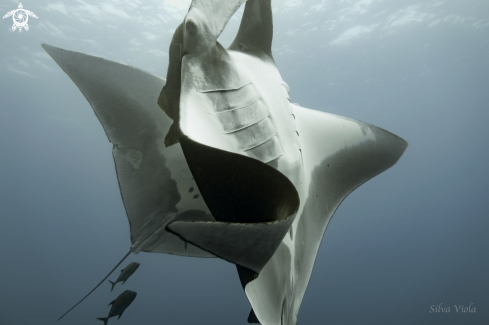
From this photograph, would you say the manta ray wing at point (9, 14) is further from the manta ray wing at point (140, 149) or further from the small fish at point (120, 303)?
the manta ray wing at point (140, 149)

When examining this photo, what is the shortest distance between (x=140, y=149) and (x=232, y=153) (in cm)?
127

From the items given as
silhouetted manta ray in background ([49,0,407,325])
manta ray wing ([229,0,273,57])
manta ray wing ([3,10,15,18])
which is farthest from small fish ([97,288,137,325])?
manta ray wing ([3,10,15,18])

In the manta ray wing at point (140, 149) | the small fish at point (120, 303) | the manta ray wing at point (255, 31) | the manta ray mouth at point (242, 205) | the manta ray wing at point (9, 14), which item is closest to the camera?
the manta ray mouth at point (242, 205)

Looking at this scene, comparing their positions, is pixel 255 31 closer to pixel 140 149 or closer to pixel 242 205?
pixel 140 149

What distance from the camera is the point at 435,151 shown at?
1790 inches

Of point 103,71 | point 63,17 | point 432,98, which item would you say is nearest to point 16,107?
point 63,17

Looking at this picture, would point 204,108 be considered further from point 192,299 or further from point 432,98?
point 192,299

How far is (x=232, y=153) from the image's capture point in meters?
0.62

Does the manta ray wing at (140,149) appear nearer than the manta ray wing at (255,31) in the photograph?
Yes

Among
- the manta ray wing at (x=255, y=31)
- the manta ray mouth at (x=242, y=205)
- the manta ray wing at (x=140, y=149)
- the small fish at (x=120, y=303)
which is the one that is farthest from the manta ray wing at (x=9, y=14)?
the manta ray mouth at (x=242, y=205)

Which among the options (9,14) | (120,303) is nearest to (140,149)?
(120,303)

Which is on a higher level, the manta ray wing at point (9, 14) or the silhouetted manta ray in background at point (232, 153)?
the manta ray wing at point (9, 14)

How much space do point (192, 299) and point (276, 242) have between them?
48.0 meters

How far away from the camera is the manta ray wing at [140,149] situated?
1.59 metres
